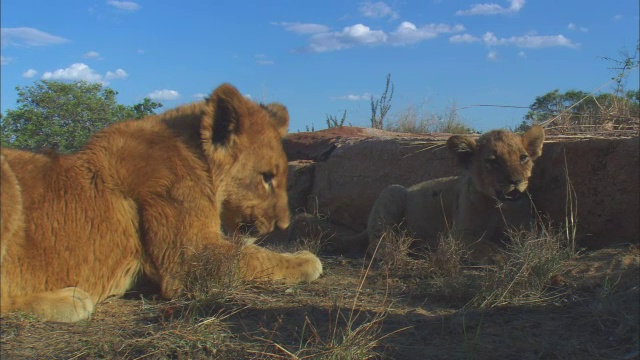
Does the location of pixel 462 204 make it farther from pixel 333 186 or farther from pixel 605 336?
pixel 605 336

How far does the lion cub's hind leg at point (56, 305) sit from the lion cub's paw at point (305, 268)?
1469 mm

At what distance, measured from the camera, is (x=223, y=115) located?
14.0 ft

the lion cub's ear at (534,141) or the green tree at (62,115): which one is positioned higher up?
the green tree at (62,115)

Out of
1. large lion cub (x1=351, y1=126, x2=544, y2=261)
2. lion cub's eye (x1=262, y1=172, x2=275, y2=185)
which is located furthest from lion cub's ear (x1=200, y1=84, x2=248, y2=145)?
large lion cub (x1=351, y1=126, x2=544, y2=261)

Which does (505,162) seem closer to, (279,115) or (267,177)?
(279,115)

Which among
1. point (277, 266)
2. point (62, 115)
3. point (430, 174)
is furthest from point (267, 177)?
point (62, 115)

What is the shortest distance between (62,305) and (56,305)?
0.11ft

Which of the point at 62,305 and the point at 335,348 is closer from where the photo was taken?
the point at 335,348

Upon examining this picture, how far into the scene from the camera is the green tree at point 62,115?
26.6ft

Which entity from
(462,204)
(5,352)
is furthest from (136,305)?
(462,204)

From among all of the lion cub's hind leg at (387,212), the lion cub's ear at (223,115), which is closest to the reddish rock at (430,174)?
the lion cub's hind leg at (387,212)

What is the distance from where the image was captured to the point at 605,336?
3.14 m

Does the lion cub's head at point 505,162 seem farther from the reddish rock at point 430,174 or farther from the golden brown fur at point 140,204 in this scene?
the golden brown fur at point 140,204

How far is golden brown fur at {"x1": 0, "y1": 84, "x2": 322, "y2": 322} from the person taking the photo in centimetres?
369
